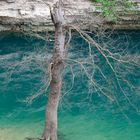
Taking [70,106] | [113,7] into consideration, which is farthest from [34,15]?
[70,106]

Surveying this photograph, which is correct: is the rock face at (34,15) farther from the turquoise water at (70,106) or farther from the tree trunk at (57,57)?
the tree trunk at (57,57)

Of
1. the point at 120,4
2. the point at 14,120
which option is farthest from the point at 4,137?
the point at 120,4

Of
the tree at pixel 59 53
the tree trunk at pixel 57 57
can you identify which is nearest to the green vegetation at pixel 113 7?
the tree at pixel 59 53

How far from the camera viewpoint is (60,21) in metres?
10.8

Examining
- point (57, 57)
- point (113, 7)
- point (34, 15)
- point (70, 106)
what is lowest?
point (70, 106)

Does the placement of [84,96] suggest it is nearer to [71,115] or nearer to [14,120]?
[71,115]

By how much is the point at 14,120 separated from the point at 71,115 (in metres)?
1.82

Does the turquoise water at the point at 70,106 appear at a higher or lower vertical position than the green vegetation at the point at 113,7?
lower

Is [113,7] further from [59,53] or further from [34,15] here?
[59,53]

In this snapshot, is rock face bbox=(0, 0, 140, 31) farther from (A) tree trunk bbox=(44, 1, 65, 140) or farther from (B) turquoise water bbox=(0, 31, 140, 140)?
(A) tree trunk bbox=(44, 1, 65, 140)

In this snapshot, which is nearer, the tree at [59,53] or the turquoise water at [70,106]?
the tree at [59,53]

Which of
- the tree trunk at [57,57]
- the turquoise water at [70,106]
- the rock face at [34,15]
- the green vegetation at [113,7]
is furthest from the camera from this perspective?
the rock face at [34,15]

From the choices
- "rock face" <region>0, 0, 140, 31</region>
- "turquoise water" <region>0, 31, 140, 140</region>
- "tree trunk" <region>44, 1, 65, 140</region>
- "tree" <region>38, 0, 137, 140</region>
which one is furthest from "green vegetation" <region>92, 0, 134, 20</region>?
"tree trunk" <region>44, 1, 65, 140</region>

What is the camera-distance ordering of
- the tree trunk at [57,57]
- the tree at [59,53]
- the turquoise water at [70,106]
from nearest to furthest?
1. the tree at [59,53]
2. the tree trunk at [57,57]
3. the turquoise water at [70,106]
